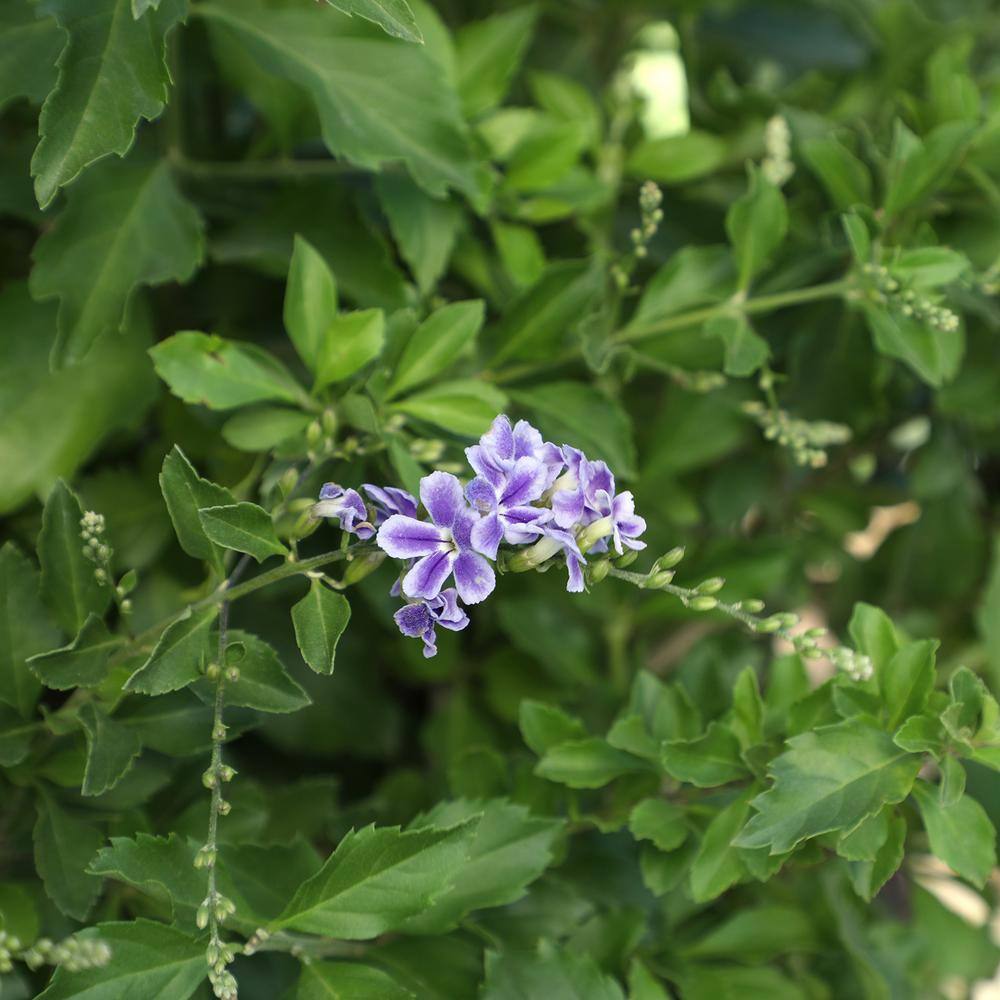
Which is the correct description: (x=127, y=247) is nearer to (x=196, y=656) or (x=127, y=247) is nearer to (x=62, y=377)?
(x=62, y=377)

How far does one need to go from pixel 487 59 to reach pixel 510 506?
449 millimetres

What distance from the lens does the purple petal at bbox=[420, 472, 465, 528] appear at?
1.74 feet

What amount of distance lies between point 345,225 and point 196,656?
391 mm

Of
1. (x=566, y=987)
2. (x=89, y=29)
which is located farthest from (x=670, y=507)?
(x=89, y=29)

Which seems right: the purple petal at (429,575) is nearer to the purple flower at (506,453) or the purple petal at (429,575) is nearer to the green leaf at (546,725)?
the purple flower at (506,453)

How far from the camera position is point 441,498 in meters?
0.53

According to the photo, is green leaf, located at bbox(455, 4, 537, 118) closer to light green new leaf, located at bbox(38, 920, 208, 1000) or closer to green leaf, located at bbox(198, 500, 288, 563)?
green leaf, located at bbox(198, 500, 288, 563)

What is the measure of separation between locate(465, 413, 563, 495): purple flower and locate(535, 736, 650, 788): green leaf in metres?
0.22

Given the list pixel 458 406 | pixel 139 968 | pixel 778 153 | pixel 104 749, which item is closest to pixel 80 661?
pixel 104 749

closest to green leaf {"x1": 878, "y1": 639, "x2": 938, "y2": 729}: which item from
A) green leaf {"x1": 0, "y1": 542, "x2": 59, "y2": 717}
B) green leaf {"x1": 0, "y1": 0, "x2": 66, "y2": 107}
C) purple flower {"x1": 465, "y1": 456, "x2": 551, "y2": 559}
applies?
purple flower {"x1": 465, "y1": 456, "x2": 551, "y2": 559}

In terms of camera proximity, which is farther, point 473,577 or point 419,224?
point 419,224

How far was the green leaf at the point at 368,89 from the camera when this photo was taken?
0.74 meters

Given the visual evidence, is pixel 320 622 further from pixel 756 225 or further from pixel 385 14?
pixel 756 225

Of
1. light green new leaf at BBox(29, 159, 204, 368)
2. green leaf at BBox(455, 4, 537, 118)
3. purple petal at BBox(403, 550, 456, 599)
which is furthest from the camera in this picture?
green leaf at BBox(455, 4, 537, 118)
